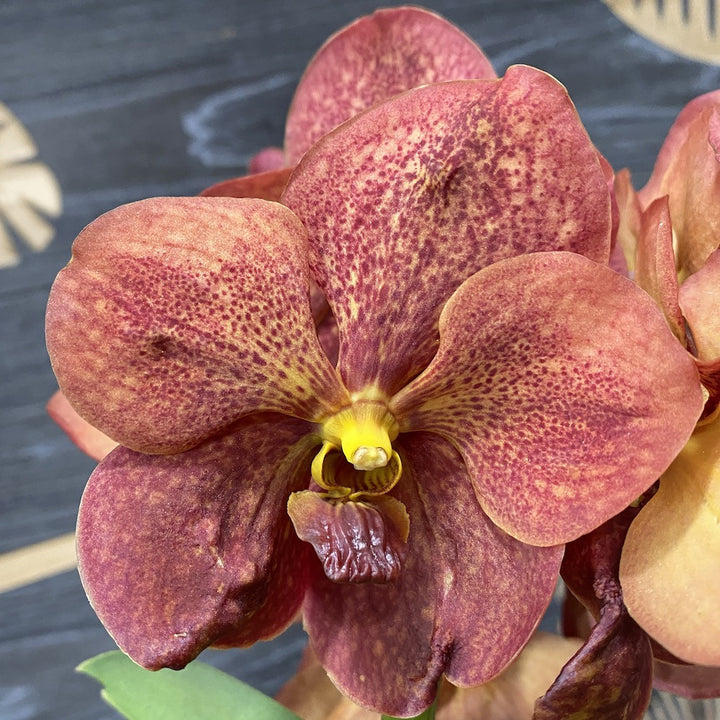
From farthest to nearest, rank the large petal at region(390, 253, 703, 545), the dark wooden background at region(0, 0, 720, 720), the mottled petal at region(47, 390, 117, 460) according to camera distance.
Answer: the dark wooden background at region(0, 0, 720, 720), the mottled petal at region(47, 390, 117, 460), the large petal at region(390, 253, 703, 545)

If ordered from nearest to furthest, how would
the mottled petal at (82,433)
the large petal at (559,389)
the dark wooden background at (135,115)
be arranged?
the large petal at (559,389), the mottled petal at (82,433), the dark wooden background at (135,115)

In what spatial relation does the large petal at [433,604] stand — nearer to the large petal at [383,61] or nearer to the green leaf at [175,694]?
the green leaf at [175,694]

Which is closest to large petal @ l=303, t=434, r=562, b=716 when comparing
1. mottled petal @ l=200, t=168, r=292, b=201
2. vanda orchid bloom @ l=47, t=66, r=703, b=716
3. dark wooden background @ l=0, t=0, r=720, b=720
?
vanda orchid bloom @ l=47, t=66, r=703, b=716

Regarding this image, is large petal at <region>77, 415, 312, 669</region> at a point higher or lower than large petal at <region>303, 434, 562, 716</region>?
higher

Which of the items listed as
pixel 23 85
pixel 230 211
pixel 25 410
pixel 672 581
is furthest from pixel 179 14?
pixel 672 581

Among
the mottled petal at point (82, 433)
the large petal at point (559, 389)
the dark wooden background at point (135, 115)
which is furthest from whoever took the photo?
the dark wooden background at point (135, 115)

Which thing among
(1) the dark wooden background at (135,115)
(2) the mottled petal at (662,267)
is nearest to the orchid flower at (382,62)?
(2) the mottled petal at (662,267)

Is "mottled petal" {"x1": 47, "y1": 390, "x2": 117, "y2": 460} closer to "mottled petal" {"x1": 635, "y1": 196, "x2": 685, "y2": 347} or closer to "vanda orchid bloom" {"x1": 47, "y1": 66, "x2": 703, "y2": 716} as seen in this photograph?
"vanda orchid bloom" {"x1": 47, "y1": 66, "x2": 703, "y2": 716}
